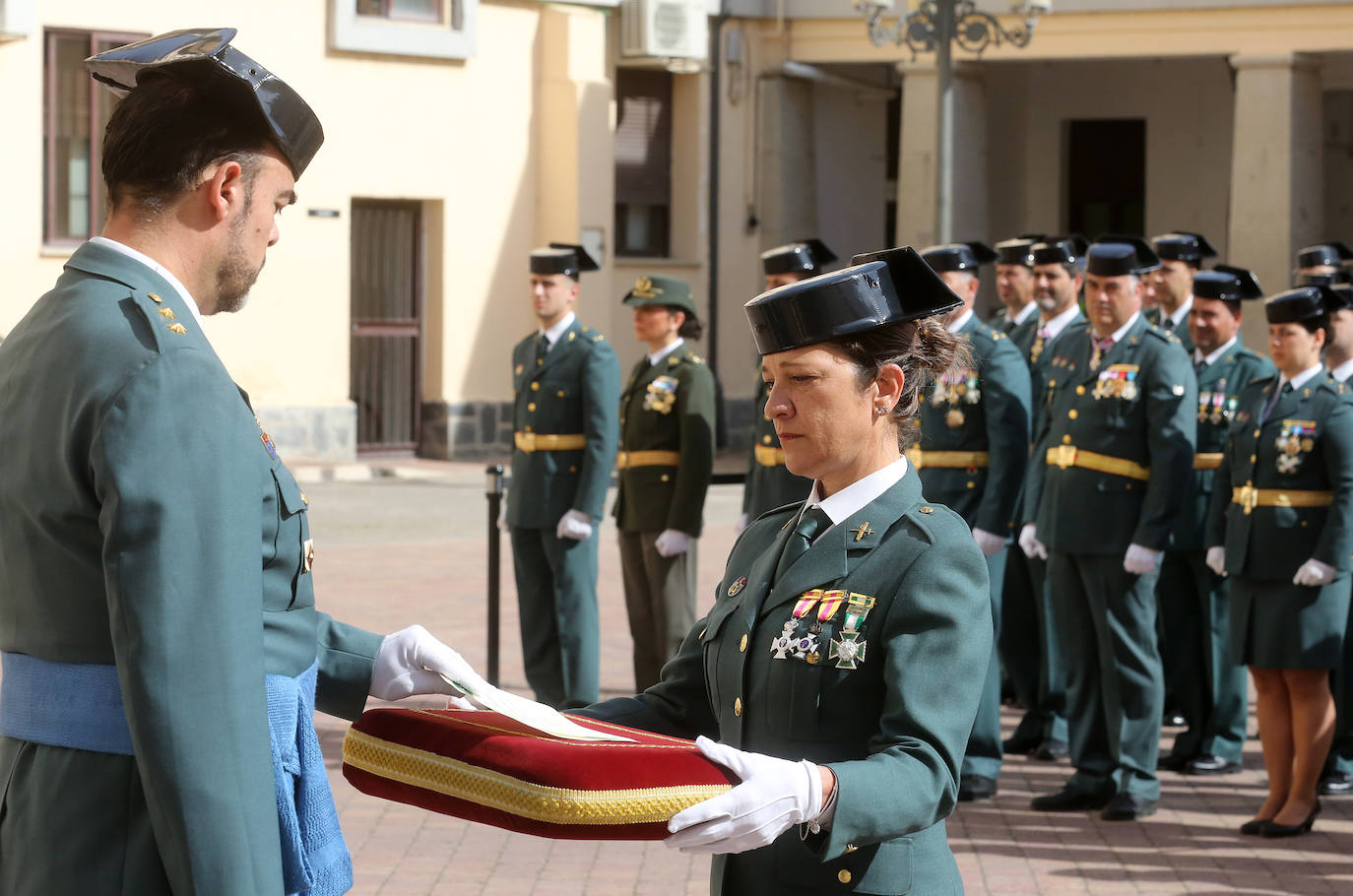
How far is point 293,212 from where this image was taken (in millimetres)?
18031

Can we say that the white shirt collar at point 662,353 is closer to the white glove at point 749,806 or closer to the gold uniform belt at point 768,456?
the gold uniform belt at point 768,456

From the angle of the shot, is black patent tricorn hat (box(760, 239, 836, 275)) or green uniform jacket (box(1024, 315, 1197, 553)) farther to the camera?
black patent tricorn hat (box(760, 239, 836, 275))

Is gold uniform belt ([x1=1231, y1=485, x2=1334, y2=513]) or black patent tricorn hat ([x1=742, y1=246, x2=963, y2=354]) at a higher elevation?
black patent tricorn hat ([x1=742, y1=246, x2=963, y2=354])

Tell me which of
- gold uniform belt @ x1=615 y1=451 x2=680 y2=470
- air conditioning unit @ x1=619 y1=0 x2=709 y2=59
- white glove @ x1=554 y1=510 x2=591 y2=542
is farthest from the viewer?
air conditioning unit @ x1=619 y1=0 x2=709 y2=59

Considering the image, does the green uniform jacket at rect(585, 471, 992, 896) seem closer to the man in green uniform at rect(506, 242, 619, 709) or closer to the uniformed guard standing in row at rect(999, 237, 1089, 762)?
the uniformed guard standing in row at rect(999, 237, 1089, 762)

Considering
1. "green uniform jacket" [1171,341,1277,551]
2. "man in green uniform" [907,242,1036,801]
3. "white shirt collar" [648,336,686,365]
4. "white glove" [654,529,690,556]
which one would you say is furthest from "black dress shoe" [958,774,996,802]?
"white shirt collar" [648,336,686,365]

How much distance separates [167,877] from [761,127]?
66.7ft

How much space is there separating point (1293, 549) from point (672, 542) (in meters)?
2.58

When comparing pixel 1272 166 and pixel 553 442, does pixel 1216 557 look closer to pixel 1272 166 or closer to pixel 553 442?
pixel 553 442

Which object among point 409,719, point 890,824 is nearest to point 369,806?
point 409,719

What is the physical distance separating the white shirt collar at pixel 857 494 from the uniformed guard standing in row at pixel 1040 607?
4533 mm

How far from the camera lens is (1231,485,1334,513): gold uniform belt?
21.1 feet

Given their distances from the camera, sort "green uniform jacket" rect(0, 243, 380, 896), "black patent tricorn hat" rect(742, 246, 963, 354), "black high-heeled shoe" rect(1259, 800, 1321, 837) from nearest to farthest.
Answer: "green uniform jacket" rect(0, 243, 380, 896)
"black patent tricorn hat" rect(742, 246, 963, 354)
"black high-heeled shoe" rect(1259, 800, 1321, 837)

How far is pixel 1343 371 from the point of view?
6875 millimetres
